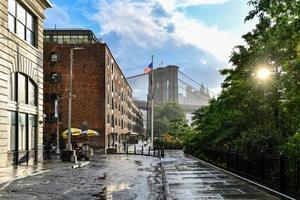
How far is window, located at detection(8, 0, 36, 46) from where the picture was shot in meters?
30.5

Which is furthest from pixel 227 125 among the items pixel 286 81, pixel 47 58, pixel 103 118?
pixel 47 58

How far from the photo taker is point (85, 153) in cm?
4259

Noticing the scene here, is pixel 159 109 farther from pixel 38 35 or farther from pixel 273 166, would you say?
pixel 273 166

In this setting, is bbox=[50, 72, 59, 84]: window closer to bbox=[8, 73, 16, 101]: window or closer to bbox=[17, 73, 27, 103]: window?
bbox=[17, 73, 27, 103]: window

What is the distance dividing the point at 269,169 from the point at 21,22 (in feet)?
70.1

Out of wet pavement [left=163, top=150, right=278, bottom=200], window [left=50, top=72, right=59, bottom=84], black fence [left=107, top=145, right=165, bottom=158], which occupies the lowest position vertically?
black fence [left=107, top=145, right=165, bottom=158]

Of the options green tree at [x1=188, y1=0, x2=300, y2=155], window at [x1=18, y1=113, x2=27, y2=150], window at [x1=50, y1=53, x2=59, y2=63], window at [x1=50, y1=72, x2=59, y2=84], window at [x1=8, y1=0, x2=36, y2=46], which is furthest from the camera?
window at [x1=50, y1=53, x2=59, y2=63]

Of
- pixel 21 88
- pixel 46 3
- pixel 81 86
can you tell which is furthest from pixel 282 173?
pixel 81 86

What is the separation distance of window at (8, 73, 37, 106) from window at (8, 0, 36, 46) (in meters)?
2.87

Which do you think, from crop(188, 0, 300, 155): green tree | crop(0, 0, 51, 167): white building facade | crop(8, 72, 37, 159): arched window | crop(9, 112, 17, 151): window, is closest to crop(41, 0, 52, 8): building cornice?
crop(0, 0, 51, 167): white building facade

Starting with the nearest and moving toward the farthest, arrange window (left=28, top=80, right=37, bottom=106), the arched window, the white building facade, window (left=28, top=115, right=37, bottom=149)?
the white building facade < the arched window < window (left=28, top=80, right=37, bottom=106) < window (left=28, top=115, right=37, bottom=149)

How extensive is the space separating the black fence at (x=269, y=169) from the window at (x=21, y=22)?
16093 mm

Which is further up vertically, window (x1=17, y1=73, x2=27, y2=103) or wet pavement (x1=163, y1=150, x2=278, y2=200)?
window (x1=17, y1=73, x2=27, y2=103)

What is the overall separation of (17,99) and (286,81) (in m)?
18.8
